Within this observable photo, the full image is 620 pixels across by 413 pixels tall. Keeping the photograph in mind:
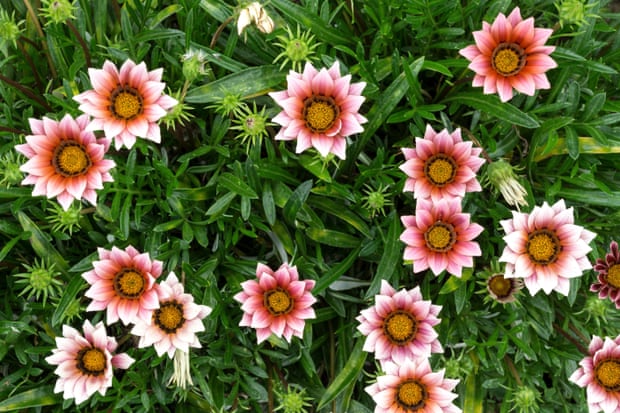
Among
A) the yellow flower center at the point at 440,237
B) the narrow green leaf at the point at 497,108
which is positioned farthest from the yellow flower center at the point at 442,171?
the narrow green leaf at the point at 497,108

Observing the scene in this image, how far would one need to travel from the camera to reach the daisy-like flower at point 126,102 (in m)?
1.50

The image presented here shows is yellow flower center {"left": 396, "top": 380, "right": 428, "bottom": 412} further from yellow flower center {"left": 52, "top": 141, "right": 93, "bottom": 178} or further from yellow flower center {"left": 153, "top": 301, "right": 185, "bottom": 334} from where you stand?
yellow flower center {"left": 52, "top": 141, "right": 93, "bottom": 178}

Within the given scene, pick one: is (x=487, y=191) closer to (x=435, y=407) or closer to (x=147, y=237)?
(x=435, y=407)

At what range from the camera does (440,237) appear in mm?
1611

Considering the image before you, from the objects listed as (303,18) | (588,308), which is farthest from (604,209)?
(303,18)

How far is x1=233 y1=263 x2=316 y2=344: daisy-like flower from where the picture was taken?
1.65 meters

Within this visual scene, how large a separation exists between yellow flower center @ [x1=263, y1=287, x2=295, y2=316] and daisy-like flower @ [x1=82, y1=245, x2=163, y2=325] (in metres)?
0.30

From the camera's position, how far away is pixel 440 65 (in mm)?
1760

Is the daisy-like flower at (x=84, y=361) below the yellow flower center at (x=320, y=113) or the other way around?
below

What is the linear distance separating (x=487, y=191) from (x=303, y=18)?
82cm

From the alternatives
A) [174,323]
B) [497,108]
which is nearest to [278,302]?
[174,323]

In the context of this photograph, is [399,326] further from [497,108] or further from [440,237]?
[497,108]

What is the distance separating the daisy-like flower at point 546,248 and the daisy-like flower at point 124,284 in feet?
3.06

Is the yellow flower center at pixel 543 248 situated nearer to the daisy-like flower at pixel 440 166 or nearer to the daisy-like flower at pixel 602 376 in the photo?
the daisy-like flower at pixel 440 166
